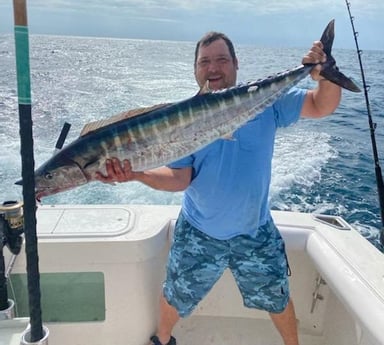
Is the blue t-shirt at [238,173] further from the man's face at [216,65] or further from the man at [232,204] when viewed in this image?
the man's face at [216,65]

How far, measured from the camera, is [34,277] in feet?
4.65

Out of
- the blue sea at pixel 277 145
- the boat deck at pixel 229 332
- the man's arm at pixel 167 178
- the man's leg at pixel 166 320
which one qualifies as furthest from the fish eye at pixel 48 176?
the blue sea at pixel 277 145

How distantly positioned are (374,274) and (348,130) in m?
7.90

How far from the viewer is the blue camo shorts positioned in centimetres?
211

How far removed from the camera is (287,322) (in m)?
2.20

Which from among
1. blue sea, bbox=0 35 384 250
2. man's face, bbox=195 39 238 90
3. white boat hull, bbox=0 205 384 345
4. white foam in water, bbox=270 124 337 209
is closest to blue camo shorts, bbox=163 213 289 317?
white boat hull, bbox=0 205 384 345

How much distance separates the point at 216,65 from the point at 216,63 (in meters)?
0.01

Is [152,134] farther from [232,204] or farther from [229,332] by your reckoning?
[229,332]

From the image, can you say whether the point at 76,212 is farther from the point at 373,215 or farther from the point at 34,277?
the point at 373,215

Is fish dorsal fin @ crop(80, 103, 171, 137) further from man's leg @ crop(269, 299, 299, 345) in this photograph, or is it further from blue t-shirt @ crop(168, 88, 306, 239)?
man's leg @ crop(269, 299, 299, 345)

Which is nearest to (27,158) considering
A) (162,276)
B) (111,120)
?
(111,120)

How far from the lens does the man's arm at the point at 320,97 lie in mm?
1852

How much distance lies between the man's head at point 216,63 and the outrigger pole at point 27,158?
1.01 meters

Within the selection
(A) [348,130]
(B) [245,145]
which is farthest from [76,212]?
(A) [348,130]
